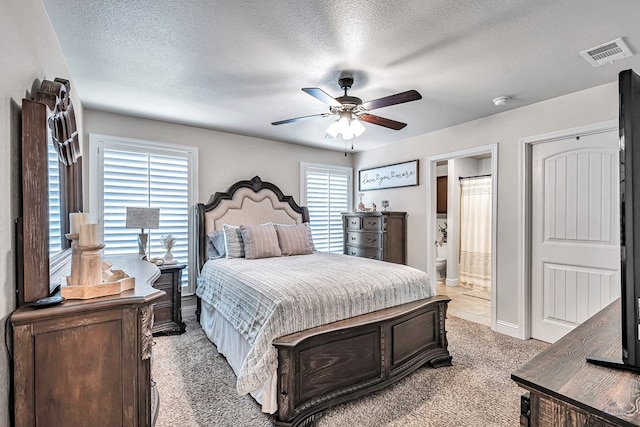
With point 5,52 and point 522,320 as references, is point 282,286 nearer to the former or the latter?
point 5,52

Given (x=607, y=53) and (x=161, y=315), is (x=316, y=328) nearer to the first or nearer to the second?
(x=161, y=315)

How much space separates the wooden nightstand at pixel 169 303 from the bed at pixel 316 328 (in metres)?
0.30

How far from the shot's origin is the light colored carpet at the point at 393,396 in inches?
78.8

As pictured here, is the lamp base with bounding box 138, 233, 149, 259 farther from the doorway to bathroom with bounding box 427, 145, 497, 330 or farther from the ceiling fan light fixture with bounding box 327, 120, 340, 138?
the doorway to bathroom with bounding box 427, 145, 497, 330

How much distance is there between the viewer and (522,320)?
3.34 meters

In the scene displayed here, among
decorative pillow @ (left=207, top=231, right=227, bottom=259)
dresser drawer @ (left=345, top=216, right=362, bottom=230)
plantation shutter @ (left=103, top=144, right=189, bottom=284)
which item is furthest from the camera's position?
dresser drawer @ (left=345, top=216, right=362, bottom=230)

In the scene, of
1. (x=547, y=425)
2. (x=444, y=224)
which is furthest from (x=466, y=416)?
(x=444, y=224)

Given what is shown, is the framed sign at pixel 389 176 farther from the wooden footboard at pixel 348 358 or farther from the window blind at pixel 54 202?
the window blind at pixel 54 202

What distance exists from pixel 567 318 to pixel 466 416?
74.7 inches

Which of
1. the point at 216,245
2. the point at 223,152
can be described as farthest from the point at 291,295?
the point at 223,152

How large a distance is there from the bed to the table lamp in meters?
0.78

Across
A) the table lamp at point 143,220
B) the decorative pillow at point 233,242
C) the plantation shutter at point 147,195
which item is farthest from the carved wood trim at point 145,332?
the plantation shutter at point 147,195

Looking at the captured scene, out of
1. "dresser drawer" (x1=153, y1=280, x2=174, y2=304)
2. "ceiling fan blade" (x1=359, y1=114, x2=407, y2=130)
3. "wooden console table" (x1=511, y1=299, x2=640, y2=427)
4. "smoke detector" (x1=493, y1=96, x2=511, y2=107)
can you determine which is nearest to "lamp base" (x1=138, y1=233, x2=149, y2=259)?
"dresser drawer" (x1=153, y1=280, x2=174, y2=304)

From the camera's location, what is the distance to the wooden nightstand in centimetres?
338
